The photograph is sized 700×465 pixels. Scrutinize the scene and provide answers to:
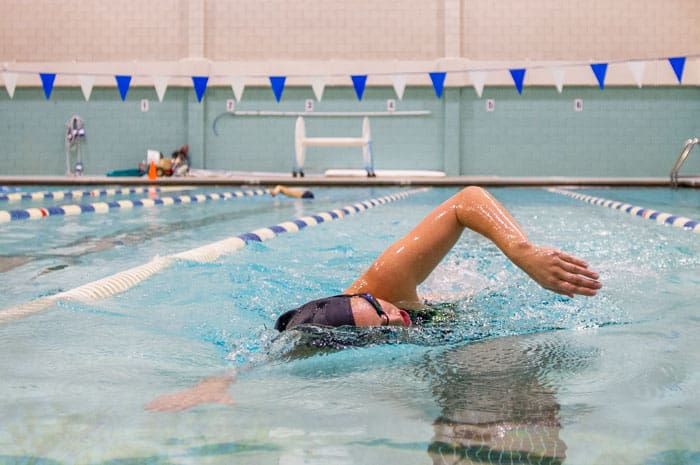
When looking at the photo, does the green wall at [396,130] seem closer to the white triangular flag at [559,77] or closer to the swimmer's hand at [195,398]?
the white triangular flag at [559,77]

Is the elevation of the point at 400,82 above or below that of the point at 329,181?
above

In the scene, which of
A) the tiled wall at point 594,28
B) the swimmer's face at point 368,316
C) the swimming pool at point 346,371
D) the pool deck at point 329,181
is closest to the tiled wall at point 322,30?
the tiled wall at point 594,28

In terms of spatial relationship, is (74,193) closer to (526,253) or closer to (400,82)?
(400,82)

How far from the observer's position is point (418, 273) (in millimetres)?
2848

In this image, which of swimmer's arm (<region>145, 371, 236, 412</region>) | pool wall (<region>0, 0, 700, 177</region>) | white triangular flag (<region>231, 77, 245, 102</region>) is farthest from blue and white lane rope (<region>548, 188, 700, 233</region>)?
white triangular flag (<region>231, 77, 245, 102</region>)

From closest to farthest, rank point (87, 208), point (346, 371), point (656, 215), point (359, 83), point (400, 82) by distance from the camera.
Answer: point (346, 371) < point (656, 215) < point (87, 208) < point (359, 83) < point (400, 82)

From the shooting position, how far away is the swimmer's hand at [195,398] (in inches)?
73.1

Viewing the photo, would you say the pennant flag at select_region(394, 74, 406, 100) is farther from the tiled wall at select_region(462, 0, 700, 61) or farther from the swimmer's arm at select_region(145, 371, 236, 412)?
the swimmer's arm at select_region(145, 371, 236, 412)

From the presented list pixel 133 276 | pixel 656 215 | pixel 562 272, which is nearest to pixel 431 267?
pixel 562 272

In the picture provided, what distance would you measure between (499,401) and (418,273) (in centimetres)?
102

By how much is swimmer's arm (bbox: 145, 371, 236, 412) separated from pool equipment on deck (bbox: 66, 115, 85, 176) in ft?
45.0

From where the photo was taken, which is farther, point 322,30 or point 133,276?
point 322,30

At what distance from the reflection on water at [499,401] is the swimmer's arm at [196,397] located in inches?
20.4

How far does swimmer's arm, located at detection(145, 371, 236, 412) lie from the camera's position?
6.10ft
